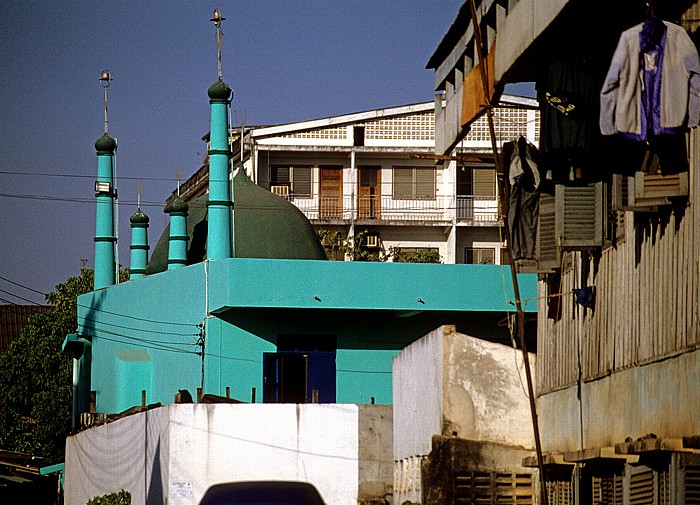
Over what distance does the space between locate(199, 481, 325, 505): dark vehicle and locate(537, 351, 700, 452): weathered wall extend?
118 inches

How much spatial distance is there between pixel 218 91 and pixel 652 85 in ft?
63.2

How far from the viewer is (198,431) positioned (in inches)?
854

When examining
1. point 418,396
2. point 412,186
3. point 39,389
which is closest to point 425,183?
point 412,186

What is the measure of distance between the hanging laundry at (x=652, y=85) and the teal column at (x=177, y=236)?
20.6 metres

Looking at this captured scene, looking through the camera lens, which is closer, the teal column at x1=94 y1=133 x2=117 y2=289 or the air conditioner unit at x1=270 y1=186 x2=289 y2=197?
the teal column at x1=94 y1=133 x2=117 y2=289

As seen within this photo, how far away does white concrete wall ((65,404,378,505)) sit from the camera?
21547mm

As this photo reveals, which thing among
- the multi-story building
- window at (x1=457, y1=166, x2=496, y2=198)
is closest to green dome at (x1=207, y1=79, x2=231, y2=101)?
the multi-story building

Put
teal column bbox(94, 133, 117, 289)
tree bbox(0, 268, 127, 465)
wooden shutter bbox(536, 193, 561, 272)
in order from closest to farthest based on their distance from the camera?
wooden shutter bbox(536, 193, 561, 272), teal column bbox(94, 133, 117, 289), tree bbox(0, 268, 127, 465)

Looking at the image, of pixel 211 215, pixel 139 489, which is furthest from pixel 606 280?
pixel 211 215

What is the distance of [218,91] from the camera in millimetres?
27828

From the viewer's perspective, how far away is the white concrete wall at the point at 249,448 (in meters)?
21.5

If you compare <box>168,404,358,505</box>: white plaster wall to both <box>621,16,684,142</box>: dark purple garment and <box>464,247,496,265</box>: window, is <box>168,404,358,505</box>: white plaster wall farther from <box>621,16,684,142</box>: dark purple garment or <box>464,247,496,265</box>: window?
<box>464,247,496,265</box>: window

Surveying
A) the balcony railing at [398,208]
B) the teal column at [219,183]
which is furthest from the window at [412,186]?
the teal column at [219,183]

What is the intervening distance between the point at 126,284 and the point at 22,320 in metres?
20.3
